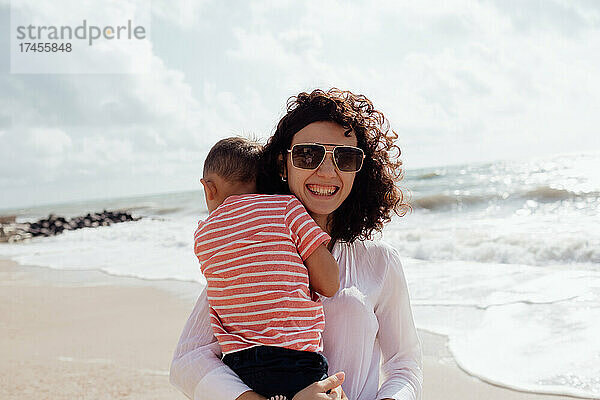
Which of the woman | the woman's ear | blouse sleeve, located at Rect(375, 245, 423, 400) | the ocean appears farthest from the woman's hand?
the ocean

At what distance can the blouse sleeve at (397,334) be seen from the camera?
6.45 feet

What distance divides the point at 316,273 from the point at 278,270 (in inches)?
5.2

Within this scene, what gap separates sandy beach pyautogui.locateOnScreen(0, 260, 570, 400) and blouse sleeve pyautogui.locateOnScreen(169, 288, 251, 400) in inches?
90.5

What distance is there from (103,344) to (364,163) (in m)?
4.03

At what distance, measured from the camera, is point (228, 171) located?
204 cm

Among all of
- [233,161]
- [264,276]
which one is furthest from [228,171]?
[264,276]

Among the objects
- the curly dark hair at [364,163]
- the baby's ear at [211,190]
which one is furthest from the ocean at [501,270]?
the baby's ear at [211,190]

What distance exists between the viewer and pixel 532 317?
5074 millimetres

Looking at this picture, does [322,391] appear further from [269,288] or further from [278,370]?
[269,288]

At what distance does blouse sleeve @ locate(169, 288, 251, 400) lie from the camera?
5.69 ft

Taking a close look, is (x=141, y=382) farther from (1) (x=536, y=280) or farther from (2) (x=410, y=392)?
(1) (x=536, y=280)

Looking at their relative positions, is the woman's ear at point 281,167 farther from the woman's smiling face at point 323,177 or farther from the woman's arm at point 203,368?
the woman's arm at point 203,368

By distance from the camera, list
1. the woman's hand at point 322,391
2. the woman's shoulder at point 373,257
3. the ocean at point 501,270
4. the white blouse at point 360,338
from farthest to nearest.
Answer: the ocean at point 501,270, the woman's shoulder at point 373,257, the white blouse at point 360,338, the woman's hand at point 322,391

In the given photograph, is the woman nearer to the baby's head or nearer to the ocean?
the baby's head
